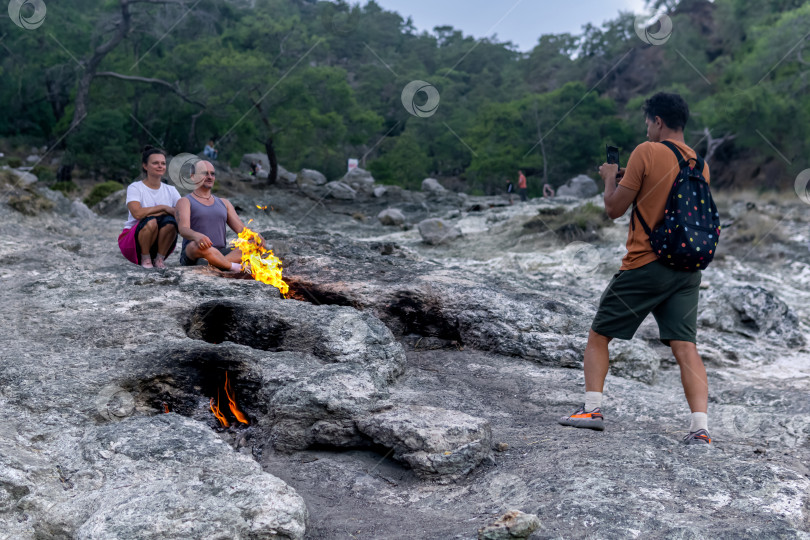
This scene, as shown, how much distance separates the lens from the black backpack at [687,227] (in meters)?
→ 2.88

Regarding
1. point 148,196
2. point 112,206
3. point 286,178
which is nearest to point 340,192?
point 286,178

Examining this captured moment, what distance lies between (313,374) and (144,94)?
997 inches

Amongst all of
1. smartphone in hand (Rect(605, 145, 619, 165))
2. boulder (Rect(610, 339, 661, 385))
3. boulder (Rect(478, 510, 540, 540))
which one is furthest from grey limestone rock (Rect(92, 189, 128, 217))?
boulder (Rect(478, 510, 540, 540))

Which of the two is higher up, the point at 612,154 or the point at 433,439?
the point at 612,154

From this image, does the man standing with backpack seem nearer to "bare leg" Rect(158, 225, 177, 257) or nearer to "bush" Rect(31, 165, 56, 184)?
"bare leg" Rect(158, 225, 177, 257)

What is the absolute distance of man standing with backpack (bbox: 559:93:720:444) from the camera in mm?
2914

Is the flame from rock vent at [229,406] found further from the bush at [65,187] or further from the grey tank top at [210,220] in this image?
the bush at [65,187]

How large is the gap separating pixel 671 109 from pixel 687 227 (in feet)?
1.88

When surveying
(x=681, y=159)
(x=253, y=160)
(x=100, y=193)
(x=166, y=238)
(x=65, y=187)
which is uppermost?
(x=681, y=159)

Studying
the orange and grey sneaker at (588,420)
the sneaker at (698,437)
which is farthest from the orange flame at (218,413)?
the sneaker at (698,437)

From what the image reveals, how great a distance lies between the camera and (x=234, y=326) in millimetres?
3990

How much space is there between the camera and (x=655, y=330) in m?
5.68

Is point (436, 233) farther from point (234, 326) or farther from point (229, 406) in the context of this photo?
point (229, 406)

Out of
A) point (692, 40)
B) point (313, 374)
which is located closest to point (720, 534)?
point (313, 374)
